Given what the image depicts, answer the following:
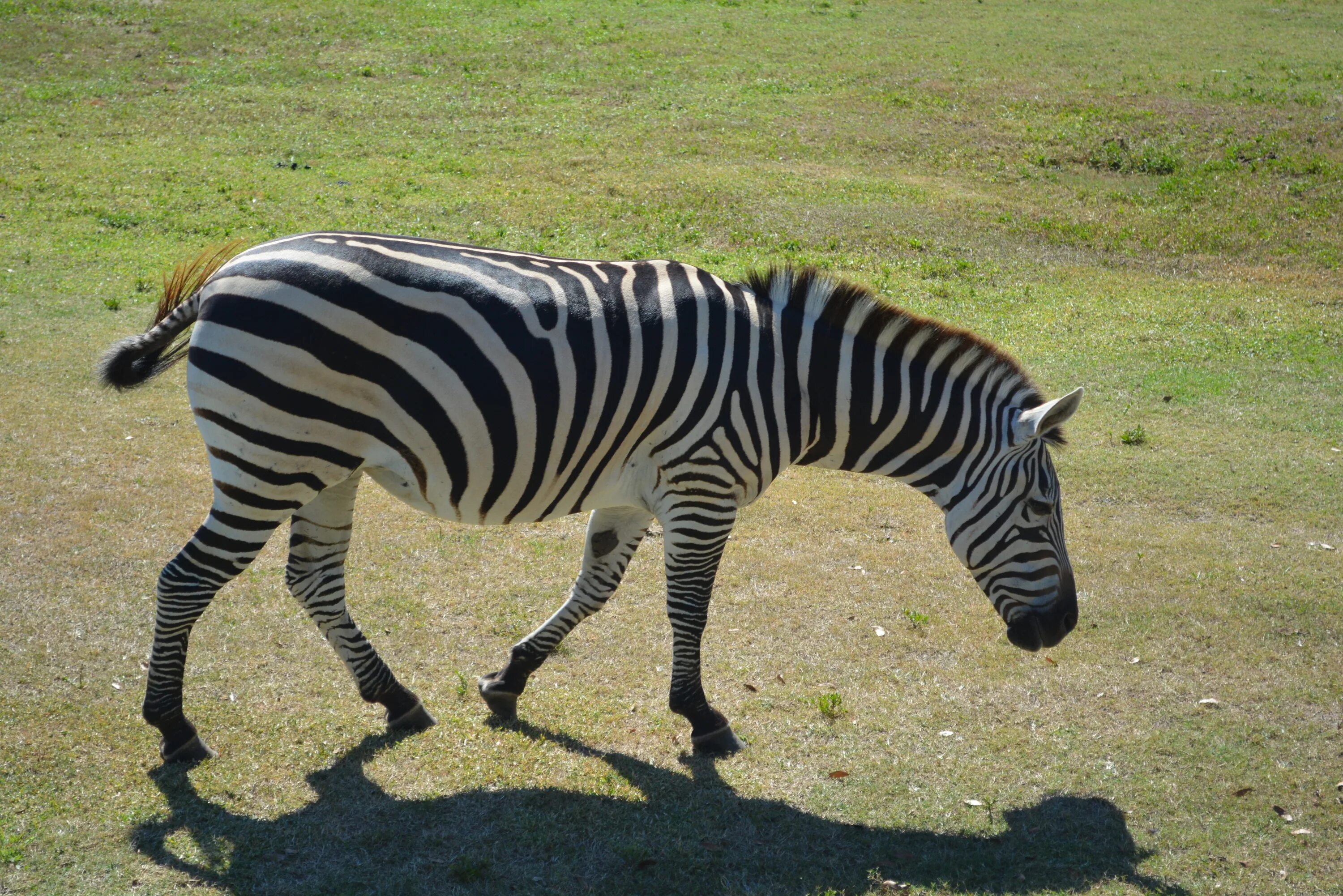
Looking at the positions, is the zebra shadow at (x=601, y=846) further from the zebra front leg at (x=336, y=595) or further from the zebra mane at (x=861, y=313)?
the zebra mane at (x=861, y=313)

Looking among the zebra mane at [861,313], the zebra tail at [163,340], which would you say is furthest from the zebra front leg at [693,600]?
the zebra tail at [163,340]

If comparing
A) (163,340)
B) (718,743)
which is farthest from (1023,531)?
(163,340)

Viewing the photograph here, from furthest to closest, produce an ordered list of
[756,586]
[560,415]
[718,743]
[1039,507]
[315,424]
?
[756,586] < [718,743] < [1039,507] < [560,415] < [315,424]

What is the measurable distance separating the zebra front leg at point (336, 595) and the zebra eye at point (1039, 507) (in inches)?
150

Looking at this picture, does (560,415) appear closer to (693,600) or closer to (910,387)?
(693,600)

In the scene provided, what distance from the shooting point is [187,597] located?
5883 mm

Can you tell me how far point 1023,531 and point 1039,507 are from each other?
A: 0.17 m

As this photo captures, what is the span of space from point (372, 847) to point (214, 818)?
837 millimetres

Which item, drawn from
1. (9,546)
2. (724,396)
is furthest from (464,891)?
(9,546)

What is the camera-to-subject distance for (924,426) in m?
6.56

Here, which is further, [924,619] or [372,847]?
[924,619]

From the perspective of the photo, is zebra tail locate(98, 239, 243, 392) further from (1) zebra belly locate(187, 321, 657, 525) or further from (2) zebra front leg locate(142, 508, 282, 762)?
(2) zebra front leg locate(142, 508, 282, 762)

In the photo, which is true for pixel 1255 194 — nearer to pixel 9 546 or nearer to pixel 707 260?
pixel 707 260

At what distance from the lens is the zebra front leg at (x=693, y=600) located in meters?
6.35
